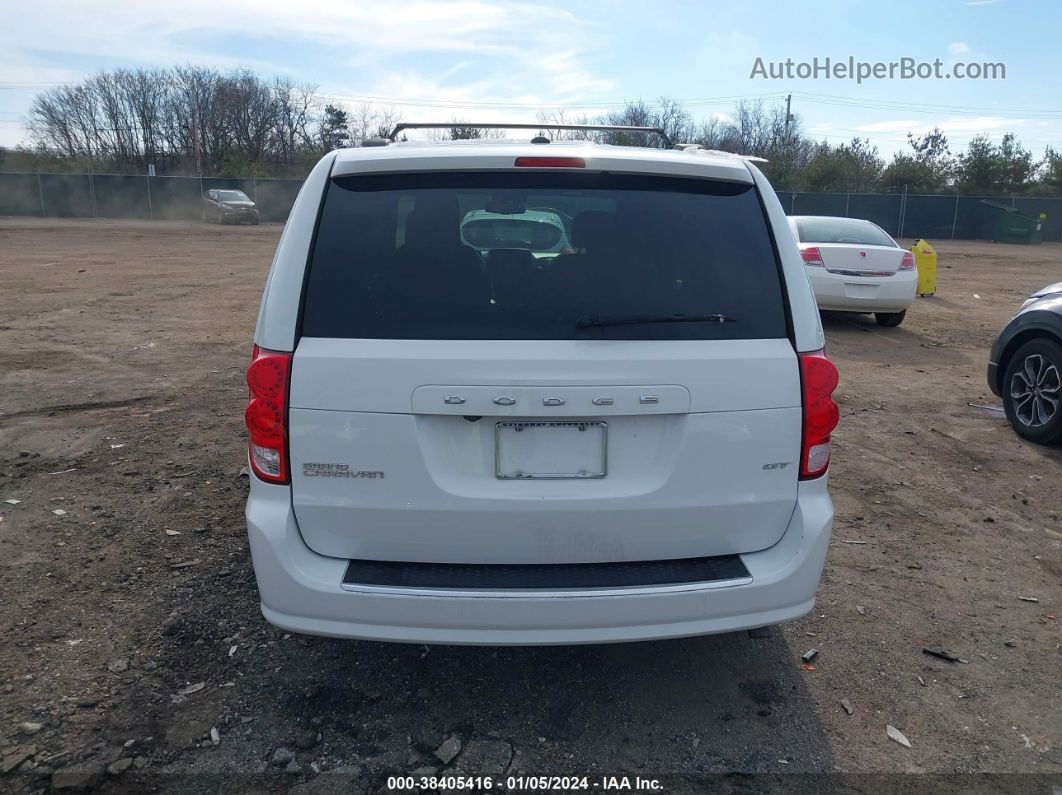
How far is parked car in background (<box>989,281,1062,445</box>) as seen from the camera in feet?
20.5

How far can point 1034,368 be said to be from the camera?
6.43 m

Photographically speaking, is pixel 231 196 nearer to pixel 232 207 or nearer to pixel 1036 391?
pixel 232 207

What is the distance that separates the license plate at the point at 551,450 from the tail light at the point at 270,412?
701 millimetres

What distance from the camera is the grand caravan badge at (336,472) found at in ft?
8.63

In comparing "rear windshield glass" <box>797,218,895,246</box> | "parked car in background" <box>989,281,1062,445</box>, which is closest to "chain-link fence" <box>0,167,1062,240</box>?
"rear windshield glass" <box>797,218,895,246</box>

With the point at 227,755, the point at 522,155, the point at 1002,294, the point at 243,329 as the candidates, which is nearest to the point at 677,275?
the point at 522,155

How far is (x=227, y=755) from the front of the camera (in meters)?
2.79

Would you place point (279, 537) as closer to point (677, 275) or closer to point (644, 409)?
point (644, 409)

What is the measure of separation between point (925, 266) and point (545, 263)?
15768mm

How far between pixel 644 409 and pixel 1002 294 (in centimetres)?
1803

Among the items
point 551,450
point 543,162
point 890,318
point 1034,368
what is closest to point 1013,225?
point 890,318

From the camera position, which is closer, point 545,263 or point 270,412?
point 270,412

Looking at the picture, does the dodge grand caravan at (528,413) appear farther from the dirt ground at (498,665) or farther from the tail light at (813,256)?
the tail light at (813,256)

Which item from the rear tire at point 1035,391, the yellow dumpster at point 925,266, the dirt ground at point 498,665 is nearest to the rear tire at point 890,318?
the yellow dumpster at point 925,266
